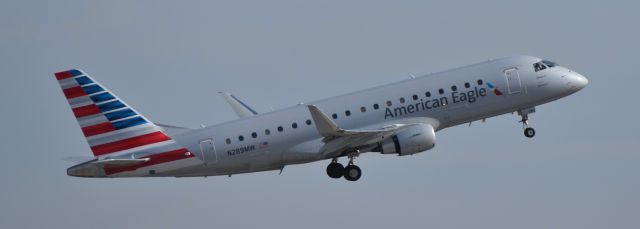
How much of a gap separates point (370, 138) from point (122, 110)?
1527 centimetres

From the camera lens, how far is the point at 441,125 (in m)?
105

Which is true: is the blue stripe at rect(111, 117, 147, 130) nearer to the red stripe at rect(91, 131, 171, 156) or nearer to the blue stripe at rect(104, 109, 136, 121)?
the blue stripe at rect(104, 109, 136, 121)

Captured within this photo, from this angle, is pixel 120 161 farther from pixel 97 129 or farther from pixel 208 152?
pixel 208 152

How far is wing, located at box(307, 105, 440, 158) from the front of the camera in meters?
102

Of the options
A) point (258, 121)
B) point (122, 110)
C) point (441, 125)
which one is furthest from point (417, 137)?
point (122, 110)

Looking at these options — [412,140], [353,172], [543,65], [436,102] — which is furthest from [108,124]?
[543,65]

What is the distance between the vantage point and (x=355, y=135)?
10294cm

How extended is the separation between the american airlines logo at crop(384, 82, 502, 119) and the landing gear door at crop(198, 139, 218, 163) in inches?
419

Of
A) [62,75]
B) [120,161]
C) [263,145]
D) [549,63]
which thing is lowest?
[120,161]

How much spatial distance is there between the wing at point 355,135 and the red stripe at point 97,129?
1300 cm

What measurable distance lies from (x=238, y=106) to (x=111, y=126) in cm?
1213

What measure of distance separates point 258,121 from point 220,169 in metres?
3.73

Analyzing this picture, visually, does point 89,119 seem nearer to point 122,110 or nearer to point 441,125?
point 122,110

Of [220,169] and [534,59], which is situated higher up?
[534,59]
